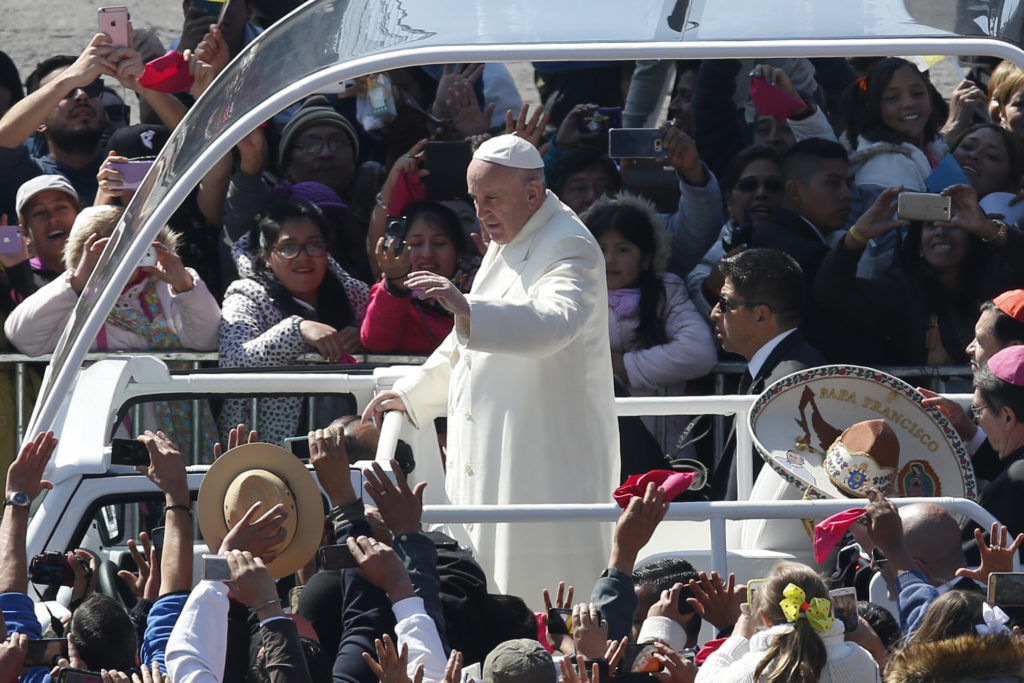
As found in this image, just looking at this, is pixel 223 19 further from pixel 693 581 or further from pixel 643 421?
pixel 693 581

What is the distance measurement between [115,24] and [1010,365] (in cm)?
406

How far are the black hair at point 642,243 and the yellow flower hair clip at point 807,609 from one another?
142 inches

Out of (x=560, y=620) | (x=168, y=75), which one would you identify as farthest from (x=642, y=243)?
(x=560, y=620)

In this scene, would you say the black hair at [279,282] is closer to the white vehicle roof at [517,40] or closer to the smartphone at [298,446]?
the white vehicle roof at [517,40]

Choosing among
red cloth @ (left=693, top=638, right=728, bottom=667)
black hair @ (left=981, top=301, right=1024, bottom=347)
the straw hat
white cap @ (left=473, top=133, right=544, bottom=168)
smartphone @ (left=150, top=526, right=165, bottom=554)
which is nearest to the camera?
red cloth @ (left=693, top=638, right=728, bottom=667)

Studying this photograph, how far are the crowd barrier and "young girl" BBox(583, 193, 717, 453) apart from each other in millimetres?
119

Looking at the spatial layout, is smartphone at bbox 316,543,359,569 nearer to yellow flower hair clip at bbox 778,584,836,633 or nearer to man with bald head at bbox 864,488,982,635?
yellow flower hair clip at bbox 778,584,836,633

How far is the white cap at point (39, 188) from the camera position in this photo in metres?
8.08

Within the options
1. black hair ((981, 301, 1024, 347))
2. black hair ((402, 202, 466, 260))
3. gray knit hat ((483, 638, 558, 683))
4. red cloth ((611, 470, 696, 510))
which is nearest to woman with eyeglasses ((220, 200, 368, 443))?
black hair ((402, 202, 466, 260))

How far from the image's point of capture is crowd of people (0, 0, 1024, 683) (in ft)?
14.8

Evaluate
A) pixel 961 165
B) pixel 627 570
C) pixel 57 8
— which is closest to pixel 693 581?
pixel 627 570

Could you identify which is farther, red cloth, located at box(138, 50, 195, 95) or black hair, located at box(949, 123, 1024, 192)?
black hair, located at box(949, 123, 1024, 192)

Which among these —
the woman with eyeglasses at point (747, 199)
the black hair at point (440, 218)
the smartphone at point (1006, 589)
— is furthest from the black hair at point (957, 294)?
the smartphone at point (1006, 589)

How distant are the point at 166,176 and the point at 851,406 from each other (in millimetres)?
2449
